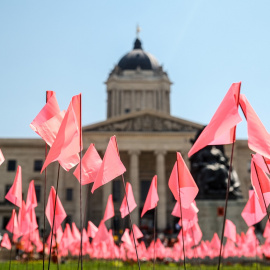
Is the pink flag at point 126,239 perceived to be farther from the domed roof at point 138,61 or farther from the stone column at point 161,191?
the domed roof at point 138,61

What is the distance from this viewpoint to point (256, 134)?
5340 mm

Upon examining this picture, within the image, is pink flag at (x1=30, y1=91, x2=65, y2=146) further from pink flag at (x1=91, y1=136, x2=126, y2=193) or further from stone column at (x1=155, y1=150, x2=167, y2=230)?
stone column at (x1=155, y1=150, x2=167, y2=230)

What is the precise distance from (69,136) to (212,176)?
42.7ft

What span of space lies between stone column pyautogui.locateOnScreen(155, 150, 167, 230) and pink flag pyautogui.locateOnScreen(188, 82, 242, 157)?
161ft

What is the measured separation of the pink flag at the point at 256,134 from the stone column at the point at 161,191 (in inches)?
1929

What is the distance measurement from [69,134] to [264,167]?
138 inches

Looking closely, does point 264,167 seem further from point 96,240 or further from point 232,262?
point 232,262

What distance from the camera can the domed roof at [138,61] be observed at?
89812 millimetres

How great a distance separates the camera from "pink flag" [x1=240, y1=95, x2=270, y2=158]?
206 inches

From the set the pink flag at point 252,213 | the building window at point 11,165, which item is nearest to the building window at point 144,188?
the building window at point 11,165

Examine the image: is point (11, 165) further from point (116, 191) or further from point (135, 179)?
point (135, 179)

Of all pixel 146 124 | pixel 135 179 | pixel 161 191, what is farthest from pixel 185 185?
pixel 146 124

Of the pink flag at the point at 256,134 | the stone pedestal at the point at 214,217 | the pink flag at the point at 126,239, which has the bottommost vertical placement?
the pink flag at the point at 126,239

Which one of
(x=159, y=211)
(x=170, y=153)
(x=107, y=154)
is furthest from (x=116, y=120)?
(x=107, y=154)
